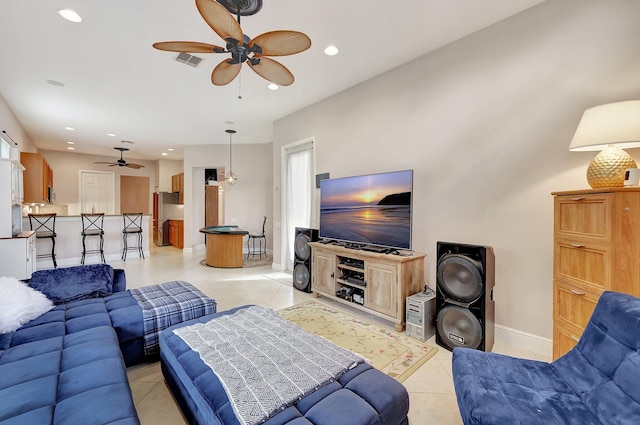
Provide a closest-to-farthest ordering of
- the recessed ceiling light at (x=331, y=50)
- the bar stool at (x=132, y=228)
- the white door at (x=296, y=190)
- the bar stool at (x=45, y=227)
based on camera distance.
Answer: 1. the recessed ceiling light at (x=331, y=50)
2. the white door at (x=296, y=190)
3. the bar stool at (x=45, y=227)
4. the bar stool at (x=132, y=228)

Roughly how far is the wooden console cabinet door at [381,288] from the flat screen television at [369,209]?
0.31 metres

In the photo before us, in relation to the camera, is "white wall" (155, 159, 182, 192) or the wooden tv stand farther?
"white wall" (155, 159, 182, 192)

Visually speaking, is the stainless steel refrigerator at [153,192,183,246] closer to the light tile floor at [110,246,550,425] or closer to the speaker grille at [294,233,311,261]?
the light tile floor at [110,246,550,425]

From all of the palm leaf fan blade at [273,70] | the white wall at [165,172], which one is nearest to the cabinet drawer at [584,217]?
the palm leaf fan blade at [273,70]

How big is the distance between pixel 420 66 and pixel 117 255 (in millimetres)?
7597

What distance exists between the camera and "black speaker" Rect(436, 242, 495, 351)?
2.35 metres

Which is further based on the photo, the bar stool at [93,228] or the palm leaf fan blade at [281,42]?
the bar stool at [93,228]

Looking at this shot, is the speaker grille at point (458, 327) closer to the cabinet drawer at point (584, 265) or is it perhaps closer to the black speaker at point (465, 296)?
the black speaker at point (465, 296)

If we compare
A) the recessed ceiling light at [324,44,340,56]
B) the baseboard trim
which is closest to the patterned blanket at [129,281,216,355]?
the baseboard trim

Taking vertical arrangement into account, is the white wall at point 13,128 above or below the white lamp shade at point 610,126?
above

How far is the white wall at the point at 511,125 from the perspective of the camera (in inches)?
86.0

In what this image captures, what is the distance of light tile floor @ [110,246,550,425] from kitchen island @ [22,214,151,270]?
0.49 meters

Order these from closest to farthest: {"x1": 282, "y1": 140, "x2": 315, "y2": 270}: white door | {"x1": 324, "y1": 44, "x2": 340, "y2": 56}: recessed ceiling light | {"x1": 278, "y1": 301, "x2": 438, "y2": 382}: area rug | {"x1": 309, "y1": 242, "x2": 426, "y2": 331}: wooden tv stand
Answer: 1. {"x1": 278, "y1": 301, "x2": 438, "y2": 382}: area rug
2. {"x1": 309, "y1": 242, "x2": 426, "y2": 331}: wooden tv stand
3. {"x1": 324, "y1": 44, "x2": 340, "y2": 56}: recessed ceiling light
4. {"x1": 282, "y1": 140, "x2": 315, "y2": 270}: white door

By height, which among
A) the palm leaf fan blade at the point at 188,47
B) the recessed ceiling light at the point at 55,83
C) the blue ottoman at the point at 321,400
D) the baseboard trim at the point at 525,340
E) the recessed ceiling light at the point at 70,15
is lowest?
the baseboard trim at the point at 525,340
